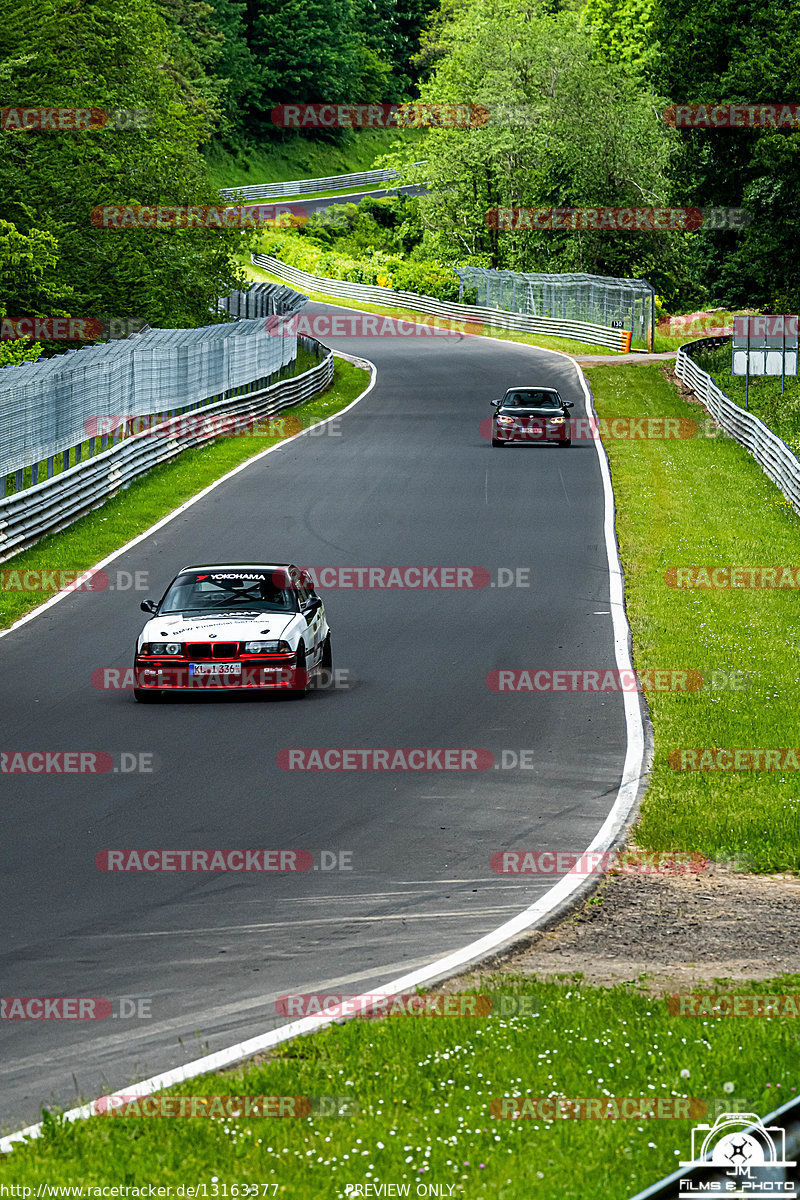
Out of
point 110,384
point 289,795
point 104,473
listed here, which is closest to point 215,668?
point 289,795

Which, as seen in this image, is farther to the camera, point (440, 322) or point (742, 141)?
point (440, 322)

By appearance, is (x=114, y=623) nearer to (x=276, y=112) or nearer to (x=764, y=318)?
(x=764, y=318)

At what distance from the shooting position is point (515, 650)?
19.1 meters

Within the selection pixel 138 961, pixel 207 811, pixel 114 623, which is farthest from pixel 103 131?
pixel 138 961

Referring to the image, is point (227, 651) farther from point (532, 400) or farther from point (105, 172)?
point (105, 172)

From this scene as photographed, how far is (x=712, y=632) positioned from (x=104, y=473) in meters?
15.0

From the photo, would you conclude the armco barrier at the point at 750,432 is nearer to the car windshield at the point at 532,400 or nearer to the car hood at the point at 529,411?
the car hood at the point at 529,411

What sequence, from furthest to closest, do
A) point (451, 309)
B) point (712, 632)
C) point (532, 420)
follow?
point (451, 309) → point (532, 420) → point (712, 632)

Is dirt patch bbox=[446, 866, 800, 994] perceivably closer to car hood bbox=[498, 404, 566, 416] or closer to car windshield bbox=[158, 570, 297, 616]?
car windshield bbox=[158, 570, 297, 616]

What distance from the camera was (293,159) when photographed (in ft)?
431

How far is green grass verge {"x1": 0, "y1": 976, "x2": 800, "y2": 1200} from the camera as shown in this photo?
605cm

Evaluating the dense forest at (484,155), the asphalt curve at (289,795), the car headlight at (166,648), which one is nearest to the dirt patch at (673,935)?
the asphalt curve at (289,795)

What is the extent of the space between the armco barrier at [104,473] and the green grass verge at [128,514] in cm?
21

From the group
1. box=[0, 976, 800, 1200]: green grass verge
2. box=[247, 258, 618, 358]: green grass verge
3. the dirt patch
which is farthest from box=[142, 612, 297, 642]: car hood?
box=[247, 258, 618, 358]: green grass verge
